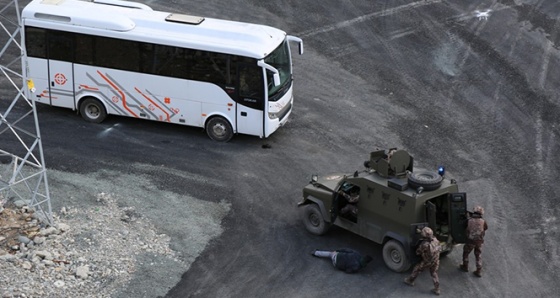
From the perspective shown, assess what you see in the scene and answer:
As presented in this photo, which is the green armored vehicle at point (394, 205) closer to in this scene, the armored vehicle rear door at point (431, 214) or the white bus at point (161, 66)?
the armored vehicle rear door at point (431, 214)

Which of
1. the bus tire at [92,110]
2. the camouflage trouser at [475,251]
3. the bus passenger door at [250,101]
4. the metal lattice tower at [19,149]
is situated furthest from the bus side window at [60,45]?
the camouflage trouser at [475,251]

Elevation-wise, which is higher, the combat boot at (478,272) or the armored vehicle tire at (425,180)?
the armored vehicle tire at (425,180)

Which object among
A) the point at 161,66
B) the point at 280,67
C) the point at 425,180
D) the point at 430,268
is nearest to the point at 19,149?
the point at 161,66

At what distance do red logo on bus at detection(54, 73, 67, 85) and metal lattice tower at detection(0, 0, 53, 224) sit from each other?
3.46 ft

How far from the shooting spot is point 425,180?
19.6 meters

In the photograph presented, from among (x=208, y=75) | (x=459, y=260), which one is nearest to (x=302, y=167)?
(x=208, y=75)

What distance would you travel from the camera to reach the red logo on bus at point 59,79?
87.6 ft

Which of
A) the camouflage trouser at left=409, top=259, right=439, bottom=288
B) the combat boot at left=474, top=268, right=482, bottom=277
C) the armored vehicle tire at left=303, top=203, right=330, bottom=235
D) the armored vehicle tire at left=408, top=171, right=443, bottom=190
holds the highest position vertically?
the armored vehicle tire at left=408, top=171, right=443, bottom=190

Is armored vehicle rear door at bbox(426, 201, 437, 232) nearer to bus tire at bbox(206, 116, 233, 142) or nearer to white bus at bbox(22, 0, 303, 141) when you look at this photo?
white bus at bbox(22, 0, 303, 141)

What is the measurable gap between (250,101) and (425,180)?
7363 mm

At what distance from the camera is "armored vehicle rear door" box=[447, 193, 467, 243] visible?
19469 mm

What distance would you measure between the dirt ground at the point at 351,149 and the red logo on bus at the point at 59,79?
47.8 inches

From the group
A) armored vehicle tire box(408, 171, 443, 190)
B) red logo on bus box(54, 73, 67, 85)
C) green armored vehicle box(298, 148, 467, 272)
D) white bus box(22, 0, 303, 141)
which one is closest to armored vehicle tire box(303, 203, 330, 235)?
green armored vehicle box(298, 148, 467, 272)

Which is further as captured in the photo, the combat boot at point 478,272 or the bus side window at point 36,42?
the bus side window at point 36,42
